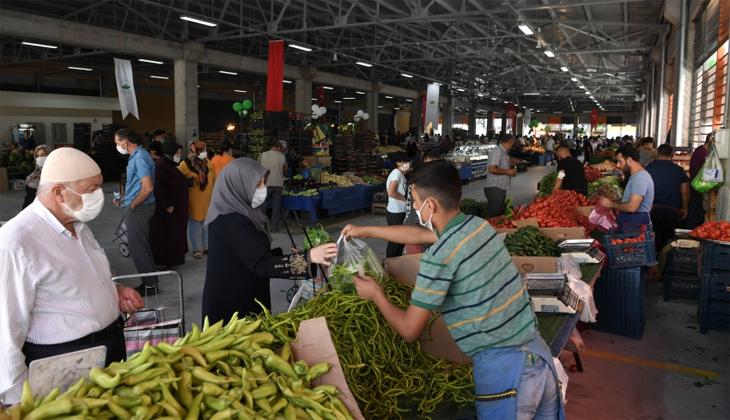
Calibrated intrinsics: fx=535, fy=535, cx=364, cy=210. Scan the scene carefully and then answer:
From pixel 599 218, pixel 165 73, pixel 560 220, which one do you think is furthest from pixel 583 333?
pixel 165 73

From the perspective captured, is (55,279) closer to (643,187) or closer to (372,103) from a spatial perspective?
(643,187)

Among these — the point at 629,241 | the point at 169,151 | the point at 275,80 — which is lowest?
the point at 629,241

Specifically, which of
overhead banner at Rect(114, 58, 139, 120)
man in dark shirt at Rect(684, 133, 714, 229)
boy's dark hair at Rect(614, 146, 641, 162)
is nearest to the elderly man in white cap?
boy's dark hair at Rect(614, 146, 641, 162)

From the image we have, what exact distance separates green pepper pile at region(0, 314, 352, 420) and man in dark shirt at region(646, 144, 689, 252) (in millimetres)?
6704

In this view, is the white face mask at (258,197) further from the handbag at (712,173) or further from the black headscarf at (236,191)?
the handbag at (712,173)

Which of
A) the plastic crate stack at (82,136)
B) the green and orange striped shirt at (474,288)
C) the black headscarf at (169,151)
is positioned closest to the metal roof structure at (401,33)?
the plastic crate stack at (82,136)

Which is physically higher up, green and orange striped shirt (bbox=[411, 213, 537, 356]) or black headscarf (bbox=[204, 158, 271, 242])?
black headscarf (bbox=[204, 158, 271, 242])

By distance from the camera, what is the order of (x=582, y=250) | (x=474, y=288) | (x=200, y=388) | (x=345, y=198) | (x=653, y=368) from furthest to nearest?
(x=345, y=198) → (x=582, y=250) → (x=653, y=368) → (x=474, y=288) → (x=200, y=388)

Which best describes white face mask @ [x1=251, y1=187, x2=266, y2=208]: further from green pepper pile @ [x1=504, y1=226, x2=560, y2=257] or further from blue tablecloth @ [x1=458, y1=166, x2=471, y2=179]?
blue tablecloth @ [x1=458, y1=166, x2=471, y2=179]

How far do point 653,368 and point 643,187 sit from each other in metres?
1.97

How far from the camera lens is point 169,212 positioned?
6.88m

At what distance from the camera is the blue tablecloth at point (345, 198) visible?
35.1 feet

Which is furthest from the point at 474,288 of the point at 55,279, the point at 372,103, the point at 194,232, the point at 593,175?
the point at 372,103

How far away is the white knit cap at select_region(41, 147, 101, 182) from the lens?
2238mm
